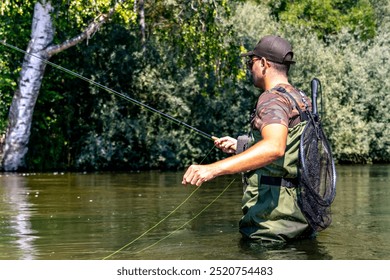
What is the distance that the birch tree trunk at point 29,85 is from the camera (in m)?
26.0

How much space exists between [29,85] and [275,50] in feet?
63.8

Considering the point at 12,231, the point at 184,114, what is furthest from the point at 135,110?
the point at 12,231

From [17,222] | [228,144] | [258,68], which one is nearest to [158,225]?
[17,222]

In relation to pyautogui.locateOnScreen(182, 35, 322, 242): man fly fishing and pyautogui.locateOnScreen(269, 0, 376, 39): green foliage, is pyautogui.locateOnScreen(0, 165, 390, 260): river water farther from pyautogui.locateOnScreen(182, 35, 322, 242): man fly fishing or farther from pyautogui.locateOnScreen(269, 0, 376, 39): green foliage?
pyautogui.locateOnScreen(269, 0, 376, 39): green foliage

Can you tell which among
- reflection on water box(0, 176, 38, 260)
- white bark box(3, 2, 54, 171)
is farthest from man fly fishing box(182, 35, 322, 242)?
white bark box(3, 2, 54, 171)

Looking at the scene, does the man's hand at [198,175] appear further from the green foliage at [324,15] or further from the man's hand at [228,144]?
the green foliage at [324,15]

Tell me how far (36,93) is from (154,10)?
4202 millimetres

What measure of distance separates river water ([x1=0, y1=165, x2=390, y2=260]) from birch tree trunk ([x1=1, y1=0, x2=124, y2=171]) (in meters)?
8.46

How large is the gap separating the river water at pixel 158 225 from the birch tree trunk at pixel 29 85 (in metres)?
8.46

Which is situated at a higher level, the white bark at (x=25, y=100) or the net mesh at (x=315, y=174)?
the white bark at (x=25, y=100)

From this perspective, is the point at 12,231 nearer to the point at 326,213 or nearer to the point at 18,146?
the point at 326,213

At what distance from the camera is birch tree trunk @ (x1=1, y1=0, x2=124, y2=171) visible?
85.2 ft

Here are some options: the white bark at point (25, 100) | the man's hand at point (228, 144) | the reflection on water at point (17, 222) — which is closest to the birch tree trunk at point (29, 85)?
the white bark at point (25, 100)

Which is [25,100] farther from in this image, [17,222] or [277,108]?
[277,108]
